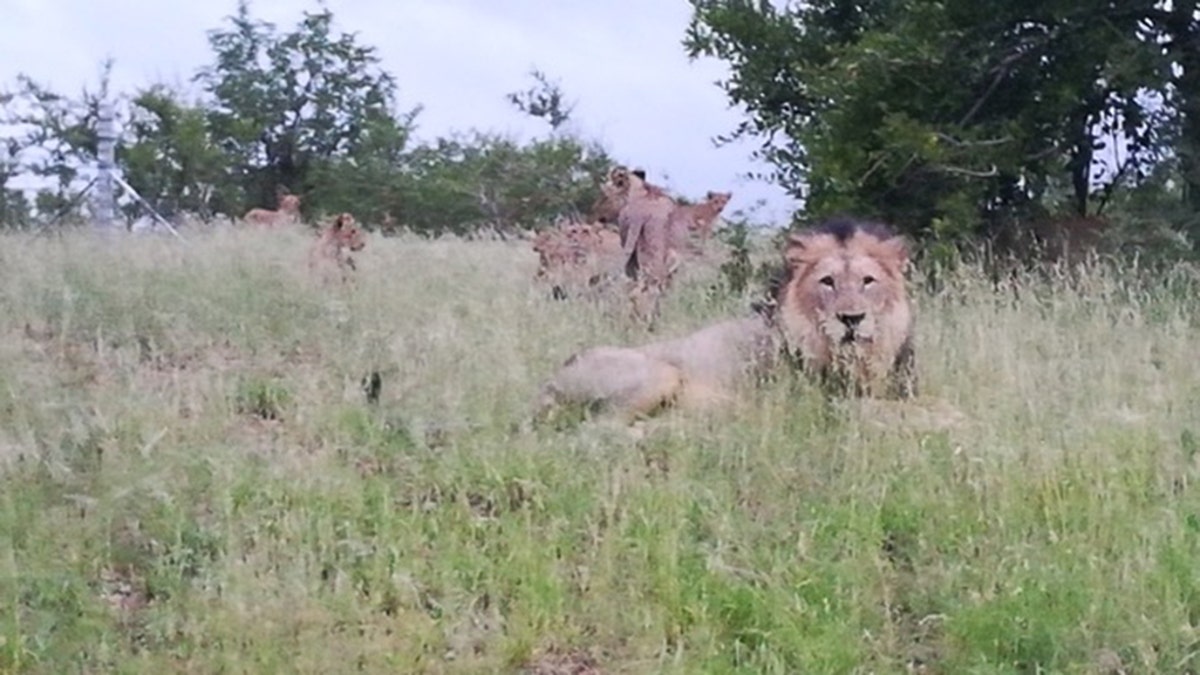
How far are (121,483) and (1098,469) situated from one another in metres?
3.33

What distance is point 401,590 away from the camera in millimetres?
4836

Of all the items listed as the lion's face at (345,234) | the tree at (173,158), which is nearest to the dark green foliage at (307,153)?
the tree at (173,158)

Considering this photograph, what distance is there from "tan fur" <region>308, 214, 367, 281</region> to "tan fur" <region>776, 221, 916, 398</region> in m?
5.92

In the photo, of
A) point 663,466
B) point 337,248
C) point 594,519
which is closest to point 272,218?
point 337,248

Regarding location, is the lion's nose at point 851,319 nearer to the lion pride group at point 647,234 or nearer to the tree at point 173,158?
the lion pride group at point 647,234

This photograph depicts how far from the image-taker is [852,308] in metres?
6.84

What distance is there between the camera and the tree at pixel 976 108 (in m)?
11.4

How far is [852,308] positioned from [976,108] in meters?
5.52

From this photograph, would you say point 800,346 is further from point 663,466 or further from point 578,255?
point 578,255

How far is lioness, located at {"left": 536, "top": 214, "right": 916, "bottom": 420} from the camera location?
22.3ft

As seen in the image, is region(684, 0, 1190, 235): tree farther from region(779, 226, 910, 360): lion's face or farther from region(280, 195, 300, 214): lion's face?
region(280, 195, 300, 214): lion's face

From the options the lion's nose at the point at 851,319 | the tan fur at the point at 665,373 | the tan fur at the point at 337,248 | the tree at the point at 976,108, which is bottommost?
the tan fur at the point at 665,373

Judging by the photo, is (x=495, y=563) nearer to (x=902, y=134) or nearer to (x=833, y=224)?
(x=833, y=224)

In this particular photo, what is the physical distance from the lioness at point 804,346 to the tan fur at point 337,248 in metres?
5.75
